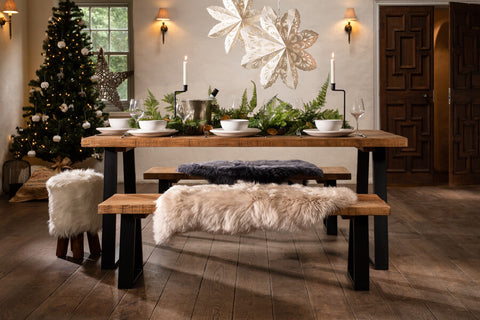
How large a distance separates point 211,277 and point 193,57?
4.32 metres

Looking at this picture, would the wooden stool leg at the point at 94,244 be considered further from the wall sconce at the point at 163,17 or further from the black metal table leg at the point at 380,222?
the wall sconce at the point at 163,17

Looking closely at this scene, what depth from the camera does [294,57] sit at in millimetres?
3676

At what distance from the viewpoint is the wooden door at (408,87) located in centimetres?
659

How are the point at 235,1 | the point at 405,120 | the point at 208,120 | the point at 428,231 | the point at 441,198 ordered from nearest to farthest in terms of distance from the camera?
the point at 208,120, the point at 235,1, the point at 428,231, the point at 441,198, the point at 405,120

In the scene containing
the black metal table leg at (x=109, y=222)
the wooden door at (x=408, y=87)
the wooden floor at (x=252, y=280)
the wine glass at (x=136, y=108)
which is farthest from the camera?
the wooden door at (x=408, y=87)

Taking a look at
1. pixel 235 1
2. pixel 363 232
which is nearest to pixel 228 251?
pixel 363 232

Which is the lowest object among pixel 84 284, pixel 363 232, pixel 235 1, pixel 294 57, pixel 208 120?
pixel 84 284

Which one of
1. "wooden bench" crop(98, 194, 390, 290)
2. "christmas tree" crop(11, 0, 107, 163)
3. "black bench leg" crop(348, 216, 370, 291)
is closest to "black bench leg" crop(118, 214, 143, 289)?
"wooden bench" crop(98, 194, 390, 290)

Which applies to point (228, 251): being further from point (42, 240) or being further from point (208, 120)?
point (42, 240)

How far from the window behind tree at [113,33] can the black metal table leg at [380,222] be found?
4400 mm

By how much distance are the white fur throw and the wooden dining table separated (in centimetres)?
17

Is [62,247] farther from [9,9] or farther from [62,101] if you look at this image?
[9,9]

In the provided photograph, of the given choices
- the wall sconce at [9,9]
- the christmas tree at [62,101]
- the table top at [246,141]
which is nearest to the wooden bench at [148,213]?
the table top at [246,141]

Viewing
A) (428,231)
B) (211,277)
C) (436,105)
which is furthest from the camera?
(436,105)
